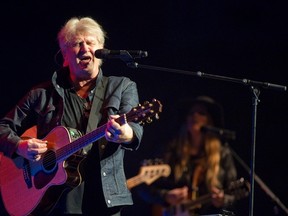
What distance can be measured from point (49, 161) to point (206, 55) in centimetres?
268

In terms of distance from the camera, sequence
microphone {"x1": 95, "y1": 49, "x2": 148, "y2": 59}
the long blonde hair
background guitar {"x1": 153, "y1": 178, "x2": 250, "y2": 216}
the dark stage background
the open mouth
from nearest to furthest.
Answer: microphone {"x1": 95, "y1": 49, "x2": 148, "y2": 59}, the open mouth, background guitar {"x1": 153, "y1": 178, "x2": 250, "y2": 216}, the long blonde hair, the dark stage background

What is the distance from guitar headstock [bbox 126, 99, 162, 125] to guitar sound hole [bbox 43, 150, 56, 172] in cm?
68

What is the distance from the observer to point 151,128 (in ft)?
18.7

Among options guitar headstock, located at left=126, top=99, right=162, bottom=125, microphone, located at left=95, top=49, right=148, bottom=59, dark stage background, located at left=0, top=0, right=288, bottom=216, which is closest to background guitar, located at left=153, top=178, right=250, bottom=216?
dark stage background, located at left=0, top=0, right=288, bottom=216

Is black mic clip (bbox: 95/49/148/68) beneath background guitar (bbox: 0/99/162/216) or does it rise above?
above

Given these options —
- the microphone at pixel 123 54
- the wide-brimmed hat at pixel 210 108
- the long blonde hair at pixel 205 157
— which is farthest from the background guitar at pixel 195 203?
the microphone at pixel 123 54

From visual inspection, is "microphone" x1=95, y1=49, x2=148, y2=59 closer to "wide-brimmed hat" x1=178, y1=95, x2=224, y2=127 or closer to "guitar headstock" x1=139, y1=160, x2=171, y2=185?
"wide-brimmed hat" x1=178, y1=95, x2=224, y2=127

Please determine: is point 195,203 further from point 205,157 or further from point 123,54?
point 123,54

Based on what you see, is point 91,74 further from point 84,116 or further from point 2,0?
point 2,0

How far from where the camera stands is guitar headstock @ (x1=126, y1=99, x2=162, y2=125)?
326cm

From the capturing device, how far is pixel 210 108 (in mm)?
5512

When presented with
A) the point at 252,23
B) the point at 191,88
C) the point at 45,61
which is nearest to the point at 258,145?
the point at 191,88

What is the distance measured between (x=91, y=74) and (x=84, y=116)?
34 centimetres

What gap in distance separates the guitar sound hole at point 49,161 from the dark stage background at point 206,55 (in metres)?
2.01
